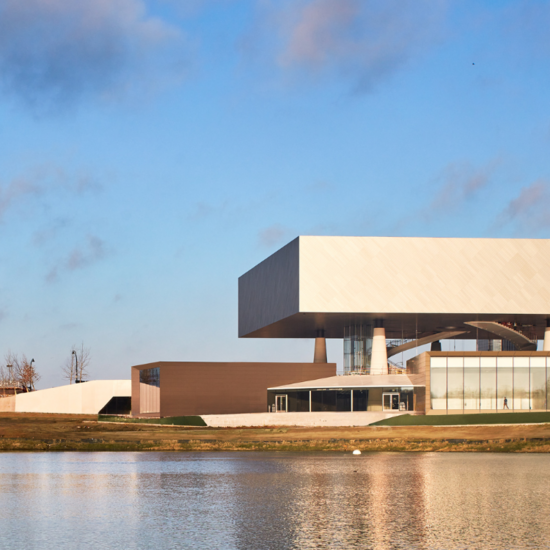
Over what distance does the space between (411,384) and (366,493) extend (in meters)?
45.5

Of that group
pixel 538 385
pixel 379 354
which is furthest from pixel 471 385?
pixel 379 354

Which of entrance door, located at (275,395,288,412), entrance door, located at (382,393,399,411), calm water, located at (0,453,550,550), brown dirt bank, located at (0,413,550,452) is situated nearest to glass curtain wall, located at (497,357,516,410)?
entrance door, located at (382,393,399,411)

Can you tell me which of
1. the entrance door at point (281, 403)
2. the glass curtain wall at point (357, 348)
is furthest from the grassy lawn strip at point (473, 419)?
the glass curtain wall at point (357, 348)

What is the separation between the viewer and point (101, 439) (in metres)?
41.3

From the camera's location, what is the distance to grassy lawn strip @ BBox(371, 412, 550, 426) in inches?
1934

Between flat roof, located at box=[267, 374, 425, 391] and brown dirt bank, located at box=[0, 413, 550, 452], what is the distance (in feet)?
38.6

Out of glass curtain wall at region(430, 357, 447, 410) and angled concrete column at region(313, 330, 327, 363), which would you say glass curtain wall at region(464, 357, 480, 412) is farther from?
angled concrete column at region(313, 330, 327, 363)

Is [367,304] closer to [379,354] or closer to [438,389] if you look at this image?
[379,354]

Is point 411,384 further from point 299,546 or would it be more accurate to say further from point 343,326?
point 299,546

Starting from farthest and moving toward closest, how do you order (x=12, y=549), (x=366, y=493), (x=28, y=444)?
(x=28, y=444) → (x=366, y=493) → (x=12, y=549)

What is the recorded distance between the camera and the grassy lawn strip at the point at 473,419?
161ft

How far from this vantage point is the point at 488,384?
5541 centimetres

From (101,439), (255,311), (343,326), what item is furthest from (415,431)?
(255,311)

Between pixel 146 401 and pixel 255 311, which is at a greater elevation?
pixel 255 311
